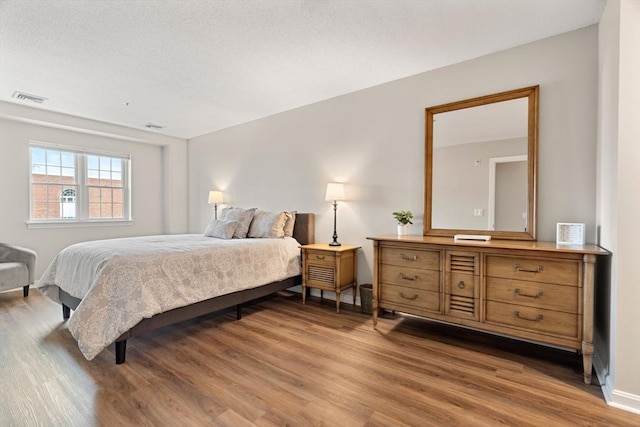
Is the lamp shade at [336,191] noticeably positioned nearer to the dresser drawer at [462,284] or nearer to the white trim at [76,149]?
the dresser drawer at [462,284]

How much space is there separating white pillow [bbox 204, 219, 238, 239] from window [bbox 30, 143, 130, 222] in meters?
2.54

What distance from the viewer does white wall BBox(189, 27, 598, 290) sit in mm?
2424

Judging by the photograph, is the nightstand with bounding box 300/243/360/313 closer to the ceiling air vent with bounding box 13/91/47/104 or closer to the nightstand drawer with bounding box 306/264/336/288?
the nightstand drawer with bounding box 306/264/336/288

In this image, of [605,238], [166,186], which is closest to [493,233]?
[605,238]

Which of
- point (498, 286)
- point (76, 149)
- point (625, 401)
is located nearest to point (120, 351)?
point (498, 286)

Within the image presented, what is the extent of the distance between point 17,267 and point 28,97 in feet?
6.73

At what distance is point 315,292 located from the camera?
13.3 ft

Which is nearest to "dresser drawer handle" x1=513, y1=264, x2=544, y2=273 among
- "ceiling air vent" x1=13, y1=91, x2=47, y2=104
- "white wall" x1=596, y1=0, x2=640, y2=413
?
"white wall" x1=596, y1=0, x2=640, y2=413

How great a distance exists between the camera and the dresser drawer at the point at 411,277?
8.27 feet

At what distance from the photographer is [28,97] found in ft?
12.4

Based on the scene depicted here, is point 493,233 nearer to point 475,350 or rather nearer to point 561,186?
point 561,186

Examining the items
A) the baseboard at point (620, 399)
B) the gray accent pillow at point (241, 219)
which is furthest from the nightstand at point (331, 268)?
the baseboard at point (620, 399)

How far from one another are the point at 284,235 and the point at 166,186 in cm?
321

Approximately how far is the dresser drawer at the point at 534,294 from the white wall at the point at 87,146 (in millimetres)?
5417
